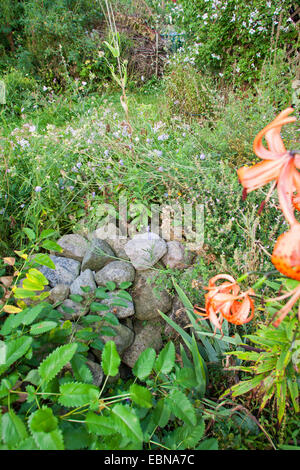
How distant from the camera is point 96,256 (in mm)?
1974

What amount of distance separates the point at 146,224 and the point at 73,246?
0.49m

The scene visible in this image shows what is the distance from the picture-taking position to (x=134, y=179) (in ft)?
6.89

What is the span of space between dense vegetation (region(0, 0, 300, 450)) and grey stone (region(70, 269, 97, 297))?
0.17m

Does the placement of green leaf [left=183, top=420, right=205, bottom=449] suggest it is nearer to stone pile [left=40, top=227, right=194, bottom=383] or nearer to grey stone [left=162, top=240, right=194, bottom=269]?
stone pile [left=40, top=227, right=194, bottom=383]

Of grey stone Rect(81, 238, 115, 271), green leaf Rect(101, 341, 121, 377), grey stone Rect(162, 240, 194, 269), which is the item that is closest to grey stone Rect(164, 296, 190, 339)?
grey stone Rect(162, 240, 194, 269)

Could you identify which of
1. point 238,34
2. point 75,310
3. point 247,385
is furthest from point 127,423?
point 238,34

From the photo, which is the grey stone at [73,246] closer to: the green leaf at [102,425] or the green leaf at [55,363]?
the green leaf at [55,363]

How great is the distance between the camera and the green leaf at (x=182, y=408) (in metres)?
0.98

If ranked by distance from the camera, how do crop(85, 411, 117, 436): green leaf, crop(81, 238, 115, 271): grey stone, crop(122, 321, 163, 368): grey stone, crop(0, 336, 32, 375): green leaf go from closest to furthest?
crop(85, 411, 117, 436): green leaf → crop(0, 336, 32, 375): green leaf → crop(122, 321, 163, 368): grey stone → crop(81, 238, 115, 271): grey stone

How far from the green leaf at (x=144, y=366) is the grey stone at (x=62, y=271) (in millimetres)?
919

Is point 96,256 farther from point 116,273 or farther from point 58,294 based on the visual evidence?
point 58,294

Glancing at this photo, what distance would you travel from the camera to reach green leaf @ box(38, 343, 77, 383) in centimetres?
92

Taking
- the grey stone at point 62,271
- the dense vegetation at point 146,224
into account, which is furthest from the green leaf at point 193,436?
the grey stone at point 62,271
